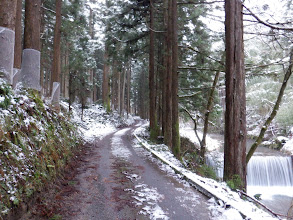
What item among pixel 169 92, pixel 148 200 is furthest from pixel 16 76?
pixel 169 92

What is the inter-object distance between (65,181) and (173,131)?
23.2 ft

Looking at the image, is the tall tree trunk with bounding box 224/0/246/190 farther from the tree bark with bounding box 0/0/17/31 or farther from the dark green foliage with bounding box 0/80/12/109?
the tree bark with bounding box 0/0/17/31

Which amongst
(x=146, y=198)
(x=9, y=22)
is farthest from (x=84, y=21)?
(x=146, y=198)

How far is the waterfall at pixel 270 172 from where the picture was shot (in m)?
16.0

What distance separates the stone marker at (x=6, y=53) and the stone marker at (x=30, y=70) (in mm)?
1670

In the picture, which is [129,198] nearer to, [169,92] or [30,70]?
[30,70]

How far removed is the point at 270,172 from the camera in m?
16.5

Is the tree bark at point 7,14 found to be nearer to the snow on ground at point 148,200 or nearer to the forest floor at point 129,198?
the forest floor at point 129,198

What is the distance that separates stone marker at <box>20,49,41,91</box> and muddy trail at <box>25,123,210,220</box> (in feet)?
9.03

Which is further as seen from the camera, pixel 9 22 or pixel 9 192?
pixel 9 22

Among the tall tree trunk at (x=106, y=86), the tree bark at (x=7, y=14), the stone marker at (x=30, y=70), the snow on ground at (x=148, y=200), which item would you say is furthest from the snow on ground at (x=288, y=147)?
the tree bark at (x=7, y=14)

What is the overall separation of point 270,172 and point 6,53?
18.2 m

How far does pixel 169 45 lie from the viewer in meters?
11.2

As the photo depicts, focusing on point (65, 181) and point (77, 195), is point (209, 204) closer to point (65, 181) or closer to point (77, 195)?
point (77, 195)
